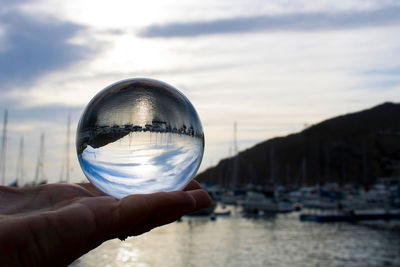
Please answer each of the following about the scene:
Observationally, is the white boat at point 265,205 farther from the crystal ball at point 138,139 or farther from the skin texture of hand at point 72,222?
the skin texture of hand at point 72,222

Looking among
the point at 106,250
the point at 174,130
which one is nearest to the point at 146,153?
the point at 174,130

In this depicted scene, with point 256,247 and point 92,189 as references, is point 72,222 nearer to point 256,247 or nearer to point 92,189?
point 92,189

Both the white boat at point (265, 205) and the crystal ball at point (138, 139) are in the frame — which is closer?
the crystal ball at point (138, 139)

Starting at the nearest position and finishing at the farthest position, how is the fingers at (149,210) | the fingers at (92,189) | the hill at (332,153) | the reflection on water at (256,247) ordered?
1. the fingers at (149,210)
2. the fingers at (92,189)
3. the reflection on water at (256,247)
4. the hill at (332,153)

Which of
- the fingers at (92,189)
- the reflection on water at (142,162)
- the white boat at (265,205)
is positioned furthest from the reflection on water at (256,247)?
the reflection on water at (142,162)

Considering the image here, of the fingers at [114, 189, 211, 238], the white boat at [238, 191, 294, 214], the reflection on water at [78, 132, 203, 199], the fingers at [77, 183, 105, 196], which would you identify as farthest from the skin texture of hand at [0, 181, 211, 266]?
the white boat at [238, 191, 294, 214]

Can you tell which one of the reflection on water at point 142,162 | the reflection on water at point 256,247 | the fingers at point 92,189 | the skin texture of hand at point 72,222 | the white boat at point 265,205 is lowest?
the reflection on water at point 256,247

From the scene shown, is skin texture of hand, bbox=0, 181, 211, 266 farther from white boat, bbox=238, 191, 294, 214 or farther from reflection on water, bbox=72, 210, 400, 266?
white boat, bbox=238, 191, 294, 214
